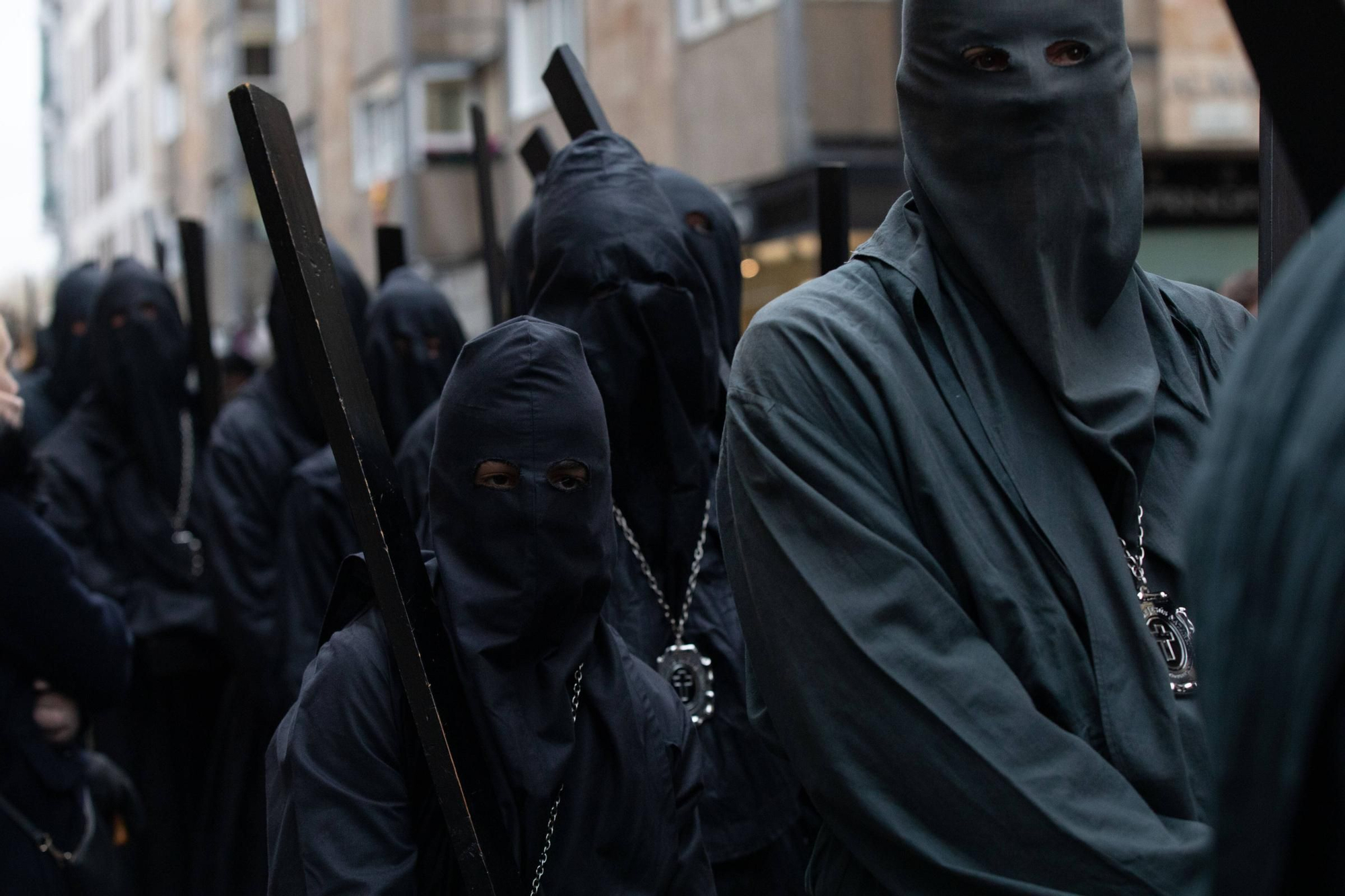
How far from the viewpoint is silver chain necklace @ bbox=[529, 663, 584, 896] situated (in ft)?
9.95

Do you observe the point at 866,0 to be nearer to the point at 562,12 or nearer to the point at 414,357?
the point at 562,12

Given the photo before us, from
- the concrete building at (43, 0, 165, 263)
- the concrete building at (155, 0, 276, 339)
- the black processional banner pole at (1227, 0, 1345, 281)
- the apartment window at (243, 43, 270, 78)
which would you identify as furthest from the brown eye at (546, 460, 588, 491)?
the concrete building at (43, 0, 165, 263)

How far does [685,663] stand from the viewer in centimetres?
388

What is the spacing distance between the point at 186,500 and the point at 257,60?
31.3 metres

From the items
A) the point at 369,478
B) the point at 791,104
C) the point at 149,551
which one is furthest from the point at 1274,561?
the point at 791,104

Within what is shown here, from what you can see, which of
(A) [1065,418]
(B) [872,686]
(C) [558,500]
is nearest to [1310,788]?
(B) [872,686]

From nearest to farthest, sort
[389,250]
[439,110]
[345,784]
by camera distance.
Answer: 1. [345,784]
2. [389,250]
3. [439,110]

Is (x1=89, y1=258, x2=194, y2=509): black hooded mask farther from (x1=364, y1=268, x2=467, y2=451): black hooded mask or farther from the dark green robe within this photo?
the dark green robe

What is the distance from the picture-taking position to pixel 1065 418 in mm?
2031

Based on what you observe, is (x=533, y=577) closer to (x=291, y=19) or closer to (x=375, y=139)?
(x=375, y=139)

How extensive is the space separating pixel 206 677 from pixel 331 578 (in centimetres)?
199

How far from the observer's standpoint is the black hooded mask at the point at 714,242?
15.6 feet

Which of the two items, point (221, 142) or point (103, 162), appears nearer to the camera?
point (221, 142)

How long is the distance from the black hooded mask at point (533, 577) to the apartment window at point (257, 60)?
34.8m
